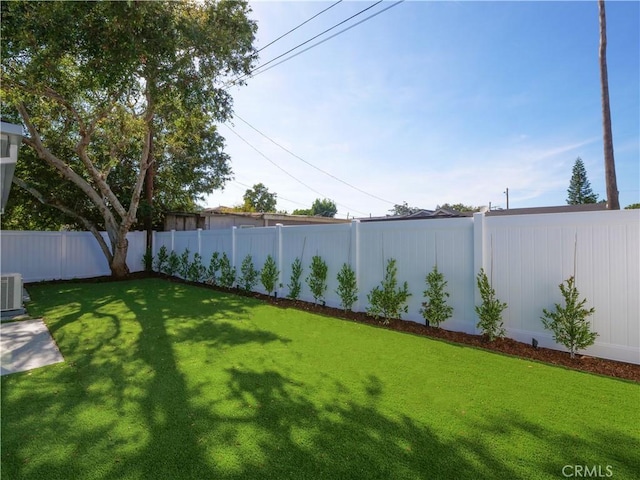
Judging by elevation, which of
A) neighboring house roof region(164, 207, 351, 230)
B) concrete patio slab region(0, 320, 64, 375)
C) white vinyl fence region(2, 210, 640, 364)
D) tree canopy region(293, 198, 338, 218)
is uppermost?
tree canopy region(293, 198, 338, 218)

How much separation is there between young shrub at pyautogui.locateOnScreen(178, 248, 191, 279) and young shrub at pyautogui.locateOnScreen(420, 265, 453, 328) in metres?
8.73

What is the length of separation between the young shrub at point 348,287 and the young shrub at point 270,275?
221 centimetres

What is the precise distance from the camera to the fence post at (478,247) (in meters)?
4.62

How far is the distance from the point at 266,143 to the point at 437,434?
16931mm

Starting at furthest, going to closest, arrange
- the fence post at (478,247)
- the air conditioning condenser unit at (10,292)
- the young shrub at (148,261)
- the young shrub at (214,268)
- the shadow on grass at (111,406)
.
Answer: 1. the young shrub at (148,261)
2. the young shrub at (214,268)
3. the air conditioning condenser unit at (10,292)
4. the fence post at (478,247)
5. the shadow on grass at (111,406)

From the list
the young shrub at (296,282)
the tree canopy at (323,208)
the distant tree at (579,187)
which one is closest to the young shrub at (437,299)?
the young shrub at (296,282)

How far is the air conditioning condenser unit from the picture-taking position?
6.05m

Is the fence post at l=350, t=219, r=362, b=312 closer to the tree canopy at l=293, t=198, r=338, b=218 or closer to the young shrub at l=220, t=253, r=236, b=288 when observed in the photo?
the young shrub at l=220, t=253, r=236, b=288

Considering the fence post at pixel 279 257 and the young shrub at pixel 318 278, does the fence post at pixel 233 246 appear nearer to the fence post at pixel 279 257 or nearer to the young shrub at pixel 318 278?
the fence post at pixel 279 257

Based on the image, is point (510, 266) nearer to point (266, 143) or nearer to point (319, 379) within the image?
point (319, 379)

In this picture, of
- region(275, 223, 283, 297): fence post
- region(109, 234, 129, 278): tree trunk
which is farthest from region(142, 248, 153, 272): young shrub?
region(275, 223, 283, 297): fence post

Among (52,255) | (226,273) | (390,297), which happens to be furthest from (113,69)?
(52,255)

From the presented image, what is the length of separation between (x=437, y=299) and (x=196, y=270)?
26.9ft

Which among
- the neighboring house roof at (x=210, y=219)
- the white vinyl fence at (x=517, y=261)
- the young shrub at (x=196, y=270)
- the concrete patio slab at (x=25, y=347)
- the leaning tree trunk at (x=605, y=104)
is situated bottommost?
the concrete patio slab at (x=25, y=347)
